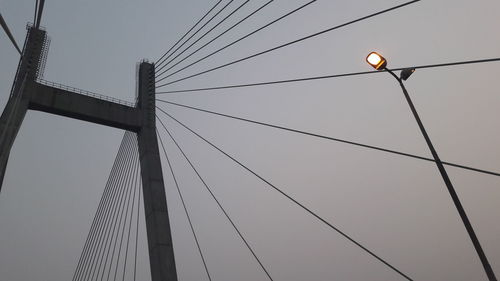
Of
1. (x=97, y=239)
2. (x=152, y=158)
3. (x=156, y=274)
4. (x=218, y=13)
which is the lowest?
(x=97, y=239)

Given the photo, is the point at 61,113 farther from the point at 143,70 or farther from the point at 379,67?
the point at 379,67

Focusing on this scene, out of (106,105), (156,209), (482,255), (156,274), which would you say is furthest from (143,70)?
(482,255)

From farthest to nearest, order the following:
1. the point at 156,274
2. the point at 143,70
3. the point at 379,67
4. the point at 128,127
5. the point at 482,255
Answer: the point at 143,70
the point at 128,127
the point at 156,274
the point at 379,67
the point at 482,255

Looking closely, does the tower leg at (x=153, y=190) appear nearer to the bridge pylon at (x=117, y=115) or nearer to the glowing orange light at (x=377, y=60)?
the bridge pylon at (x=117, y=115)

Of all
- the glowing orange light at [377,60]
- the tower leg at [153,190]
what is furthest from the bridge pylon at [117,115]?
the glowing orange light at [377,60]

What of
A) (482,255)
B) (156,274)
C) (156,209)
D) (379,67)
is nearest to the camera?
(482,255)

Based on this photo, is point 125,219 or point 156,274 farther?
point 125,219

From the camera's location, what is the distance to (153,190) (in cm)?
1286

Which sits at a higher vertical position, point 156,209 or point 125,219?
point 156,209

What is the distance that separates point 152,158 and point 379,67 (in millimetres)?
9258

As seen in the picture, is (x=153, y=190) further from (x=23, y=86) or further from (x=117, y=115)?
(x=23, y=86)

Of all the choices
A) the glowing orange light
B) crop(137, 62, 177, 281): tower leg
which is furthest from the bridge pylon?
the glowing orange light

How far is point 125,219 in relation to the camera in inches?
594

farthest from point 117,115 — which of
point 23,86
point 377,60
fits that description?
point 377,60
